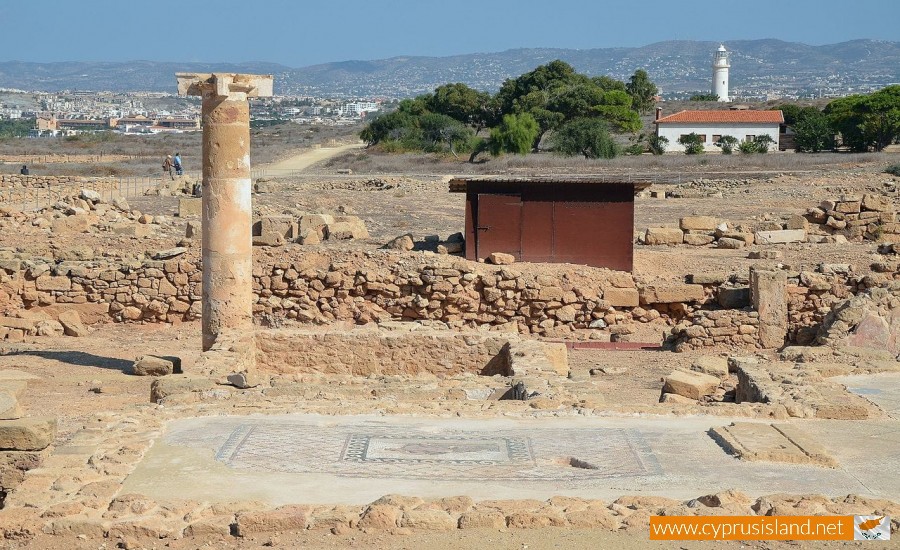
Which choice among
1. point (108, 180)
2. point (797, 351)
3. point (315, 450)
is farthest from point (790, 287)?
point (108, 180)

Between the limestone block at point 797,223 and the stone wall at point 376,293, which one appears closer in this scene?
the stone wall at point 376,293

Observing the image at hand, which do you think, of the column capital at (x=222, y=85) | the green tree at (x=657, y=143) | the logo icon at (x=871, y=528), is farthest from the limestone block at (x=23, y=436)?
the green tree at (x=657, y=143)

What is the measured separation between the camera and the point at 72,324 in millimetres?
17406

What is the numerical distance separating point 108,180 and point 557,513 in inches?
1320

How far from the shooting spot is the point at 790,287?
17484 mm

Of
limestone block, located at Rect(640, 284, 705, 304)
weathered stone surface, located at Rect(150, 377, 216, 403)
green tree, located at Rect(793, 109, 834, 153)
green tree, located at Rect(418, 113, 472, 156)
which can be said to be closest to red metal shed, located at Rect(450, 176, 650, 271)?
limestone block, located at Rect(640, 284, 705, 304)

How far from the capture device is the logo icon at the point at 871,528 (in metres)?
6.97

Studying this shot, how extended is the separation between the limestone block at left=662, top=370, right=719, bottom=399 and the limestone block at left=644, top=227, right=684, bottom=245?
11.6 m

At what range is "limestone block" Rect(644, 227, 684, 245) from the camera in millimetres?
23906

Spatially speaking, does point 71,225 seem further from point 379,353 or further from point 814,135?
point 814,135

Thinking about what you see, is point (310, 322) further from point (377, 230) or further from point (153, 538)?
point (153, 538)

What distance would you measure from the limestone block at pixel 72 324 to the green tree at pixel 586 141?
33783 mm

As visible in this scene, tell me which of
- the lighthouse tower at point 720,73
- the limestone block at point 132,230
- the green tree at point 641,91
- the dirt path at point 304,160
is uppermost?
the lighthouse tower at point 720,73

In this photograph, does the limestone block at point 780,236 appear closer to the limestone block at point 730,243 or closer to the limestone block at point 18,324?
the limestone block at point 730,243
